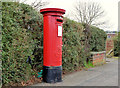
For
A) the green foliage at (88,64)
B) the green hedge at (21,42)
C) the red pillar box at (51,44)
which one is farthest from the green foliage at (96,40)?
the red pillar box at (51,44)

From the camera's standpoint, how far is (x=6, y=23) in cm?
448

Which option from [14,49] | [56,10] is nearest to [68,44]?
[56,10]

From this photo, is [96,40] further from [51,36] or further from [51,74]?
[51,74]

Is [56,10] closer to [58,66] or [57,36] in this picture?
[57,36]

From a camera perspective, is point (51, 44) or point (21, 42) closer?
point (21, 42)

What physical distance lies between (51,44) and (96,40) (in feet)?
18.4

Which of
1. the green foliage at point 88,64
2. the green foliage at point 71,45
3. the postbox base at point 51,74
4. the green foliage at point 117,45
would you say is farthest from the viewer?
the green foliage at point 117,45

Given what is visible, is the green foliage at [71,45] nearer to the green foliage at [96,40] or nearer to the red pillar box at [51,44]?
the red pillar box at [51,44]

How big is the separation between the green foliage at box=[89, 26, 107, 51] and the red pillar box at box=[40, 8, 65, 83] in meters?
4.52

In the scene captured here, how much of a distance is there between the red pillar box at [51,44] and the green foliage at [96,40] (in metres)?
4.52

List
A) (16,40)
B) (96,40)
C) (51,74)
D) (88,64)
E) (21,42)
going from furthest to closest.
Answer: (96,40)
(88,64)
(51,74)
(21,42)
(16,40)

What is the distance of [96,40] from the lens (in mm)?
10477

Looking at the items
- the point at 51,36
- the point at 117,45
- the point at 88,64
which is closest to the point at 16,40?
the point at 51,36

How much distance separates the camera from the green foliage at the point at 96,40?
9.86 metres
